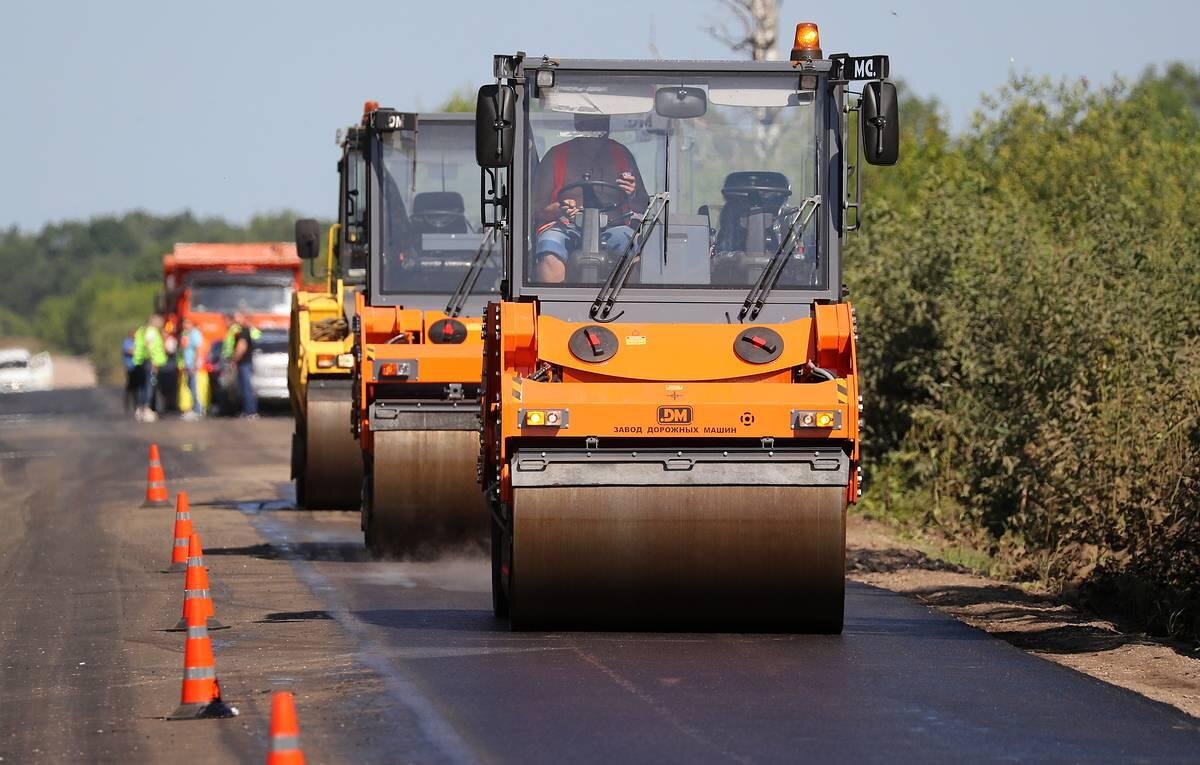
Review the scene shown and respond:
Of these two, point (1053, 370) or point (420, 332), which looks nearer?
point (420, 332)

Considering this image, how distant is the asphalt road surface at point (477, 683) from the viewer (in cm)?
841

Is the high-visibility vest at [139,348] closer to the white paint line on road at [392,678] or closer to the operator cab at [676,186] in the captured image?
the white paint line on road at [392,678]

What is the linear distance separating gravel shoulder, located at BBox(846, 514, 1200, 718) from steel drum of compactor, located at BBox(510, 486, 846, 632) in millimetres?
1472

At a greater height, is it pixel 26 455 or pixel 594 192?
pixel 594 192

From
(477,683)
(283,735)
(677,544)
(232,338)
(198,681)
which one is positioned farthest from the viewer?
(232,338)

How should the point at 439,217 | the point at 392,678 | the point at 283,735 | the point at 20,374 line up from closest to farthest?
the point at 283,735 < the point at 392,678 < the point at 439,217 < the point at 20,374

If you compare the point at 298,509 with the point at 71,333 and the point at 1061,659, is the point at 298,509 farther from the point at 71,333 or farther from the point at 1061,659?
the point at 71,333

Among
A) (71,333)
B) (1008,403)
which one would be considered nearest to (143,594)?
(1008,403)

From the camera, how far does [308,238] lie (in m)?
19.5

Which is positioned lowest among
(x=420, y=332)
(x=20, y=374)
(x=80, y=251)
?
(x=420, y=332)

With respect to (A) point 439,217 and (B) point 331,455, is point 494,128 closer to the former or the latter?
(A) point 439,217

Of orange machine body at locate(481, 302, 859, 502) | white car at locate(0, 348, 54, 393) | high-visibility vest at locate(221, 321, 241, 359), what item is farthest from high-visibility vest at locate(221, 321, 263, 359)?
white car at locate(0, 348, 54, 393)

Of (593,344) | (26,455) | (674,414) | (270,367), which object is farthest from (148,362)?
(674,414)

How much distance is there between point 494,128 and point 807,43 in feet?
6.70
